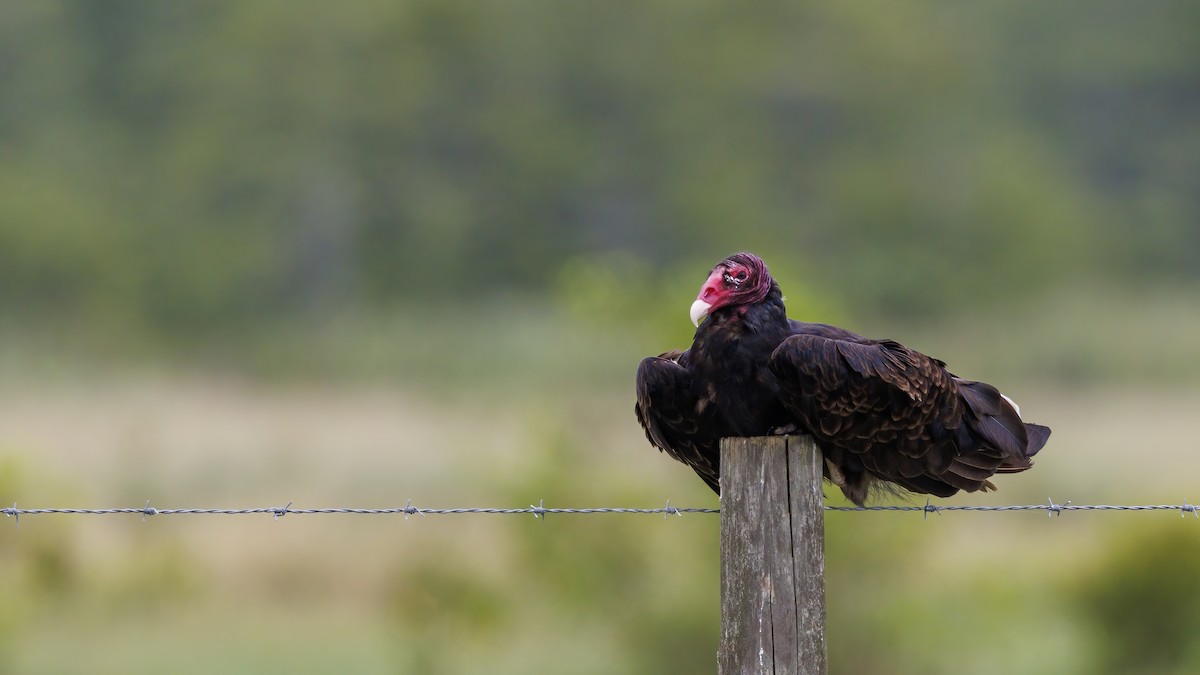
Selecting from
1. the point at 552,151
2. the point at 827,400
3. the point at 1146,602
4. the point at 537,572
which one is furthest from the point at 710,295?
the point at 552,151

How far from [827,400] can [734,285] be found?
0.43 meters

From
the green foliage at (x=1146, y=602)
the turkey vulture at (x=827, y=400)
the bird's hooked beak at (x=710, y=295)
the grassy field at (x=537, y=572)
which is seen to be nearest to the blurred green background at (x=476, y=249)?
the grassy field at (x=537, y=572)

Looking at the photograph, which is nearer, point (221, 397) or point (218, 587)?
point (218, 587)

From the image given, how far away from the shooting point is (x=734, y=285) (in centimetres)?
A: 406

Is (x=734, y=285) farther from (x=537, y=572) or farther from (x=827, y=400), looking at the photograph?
(x=537, y=572)

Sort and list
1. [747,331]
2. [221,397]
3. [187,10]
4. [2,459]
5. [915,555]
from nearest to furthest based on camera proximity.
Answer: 1. [747,331]
2. [915,555]
3. [2,459]
4. [221,397]
5. [187,10]

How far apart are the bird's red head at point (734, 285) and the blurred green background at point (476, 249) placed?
12.2ft

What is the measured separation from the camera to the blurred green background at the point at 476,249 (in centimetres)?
809

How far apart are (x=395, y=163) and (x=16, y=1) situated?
529 cm

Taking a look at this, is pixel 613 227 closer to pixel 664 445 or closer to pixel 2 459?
pixel 2 459

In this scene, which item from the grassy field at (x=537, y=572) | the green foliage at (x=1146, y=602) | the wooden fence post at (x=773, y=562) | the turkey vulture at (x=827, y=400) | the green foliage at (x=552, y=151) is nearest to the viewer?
the wooden fence post at (x=773, y=562)

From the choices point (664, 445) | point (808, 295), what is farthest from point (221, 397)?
point (664, 445)

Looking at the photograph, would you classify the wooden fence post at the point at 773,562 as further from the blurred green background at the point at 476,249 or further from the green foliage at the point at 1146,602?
the blurred green background at the point at 476,249

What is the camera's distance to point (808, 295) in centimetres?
714
